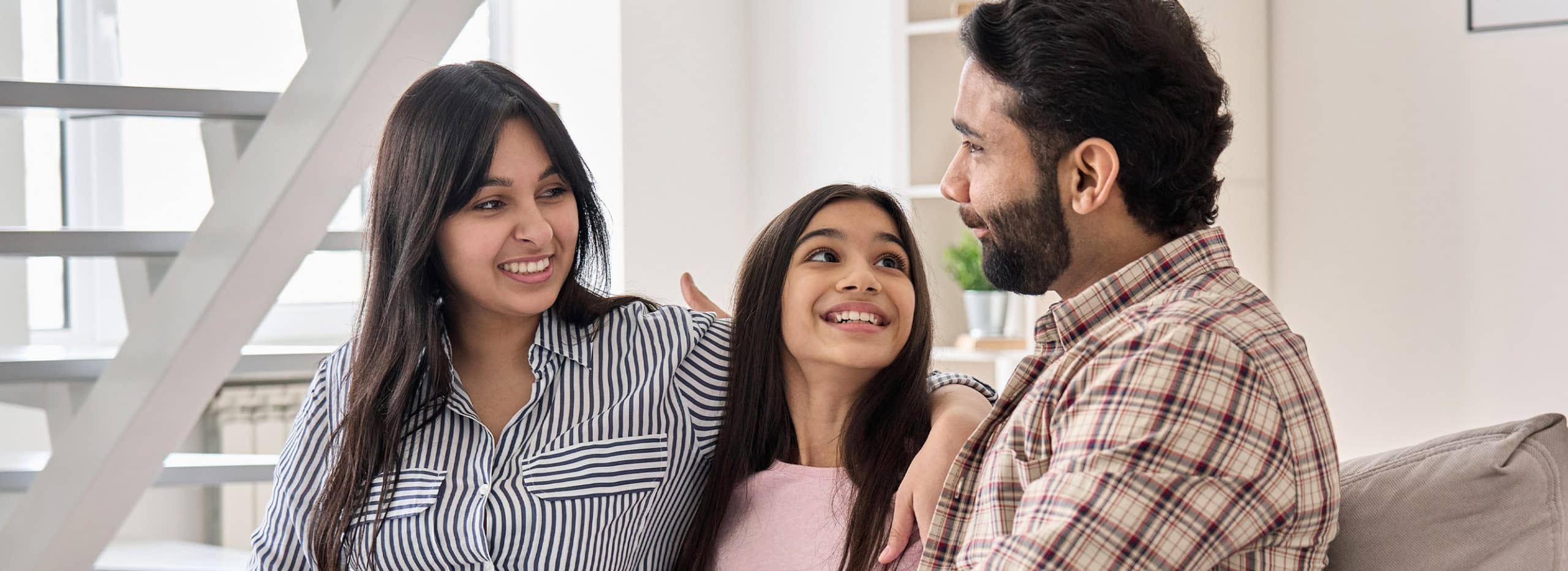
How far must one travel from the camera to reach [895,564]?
1460 millimetres

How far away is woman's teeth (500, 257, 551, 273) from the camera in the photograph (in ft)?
5.06

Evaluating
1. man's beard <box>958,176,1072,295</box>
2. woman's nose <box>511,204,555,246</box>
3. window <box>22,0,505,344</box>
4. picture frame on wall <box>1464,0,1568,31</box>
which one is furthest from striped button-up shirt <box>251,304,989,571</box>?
window <box>22,0,505,344</box>

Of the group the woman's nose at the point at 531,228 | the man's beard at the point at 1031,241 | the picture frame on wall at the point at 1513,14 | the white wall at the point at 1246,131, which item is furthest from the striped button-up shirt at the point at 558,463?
the picture frame on wall at the point at 1513,14

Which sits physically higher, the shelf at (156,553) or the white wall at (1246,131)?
the white wall at (1246,131)

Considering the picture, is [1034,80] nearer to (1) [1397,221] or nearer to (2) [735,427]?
(2) [735,427]

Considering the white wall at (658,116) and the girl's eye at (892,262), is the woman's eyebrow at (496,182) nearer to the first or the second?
the girl's eye at (892,262)

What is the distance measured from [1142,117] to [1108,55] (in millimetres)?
64

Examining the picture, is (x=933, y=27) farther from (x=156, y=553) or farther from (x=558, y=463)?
(x=156, y=553)

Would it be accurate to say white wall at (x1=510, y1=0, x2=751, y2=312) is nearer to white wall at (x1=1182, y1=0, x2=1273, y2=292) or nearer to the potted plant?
the potted plant

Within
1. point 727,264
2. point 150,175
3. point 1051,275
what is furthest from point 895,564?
point 150,175

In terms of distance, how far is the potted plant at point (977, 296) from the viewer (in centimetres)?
330

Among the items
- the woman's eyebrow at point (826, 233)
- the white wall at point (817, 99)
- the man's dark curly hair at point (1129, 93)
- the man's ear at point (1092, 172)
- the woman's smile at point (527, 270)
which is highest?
the white wall at point (817, 99)

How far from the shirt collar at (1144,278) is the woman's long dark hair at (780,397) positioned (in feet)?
1.25

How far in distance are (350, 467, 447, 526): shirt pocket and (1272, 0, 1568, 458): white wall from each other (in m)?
2.19
